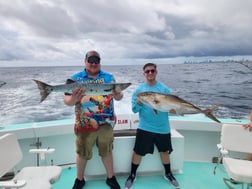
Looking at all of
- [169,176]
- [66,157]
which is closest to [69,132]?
[66,157]

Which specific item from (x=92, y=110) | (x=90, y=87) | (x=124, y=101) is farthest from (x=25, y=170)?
(x=124, y=101)

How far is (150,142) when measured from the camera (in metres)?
2.25

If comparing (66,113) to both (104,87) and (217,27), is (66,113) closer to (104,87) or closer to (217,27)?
(104,87)

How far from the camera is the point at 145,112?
221cm

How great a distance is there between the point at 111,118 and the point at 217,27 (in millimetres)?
10590

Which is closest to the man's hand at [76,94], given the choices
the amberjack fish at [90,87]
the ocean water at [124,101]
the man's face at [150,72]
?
the amberjack fish at [90,87]

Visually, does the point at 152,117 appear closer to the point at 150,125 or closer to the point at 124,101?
the point at 150,125

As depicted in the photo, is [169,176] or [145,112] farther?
[169,176]

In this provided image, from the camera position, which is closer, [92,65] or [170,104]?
[170,104]

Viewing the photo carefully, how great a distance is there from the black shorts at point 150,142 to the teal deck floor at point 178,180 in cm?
41

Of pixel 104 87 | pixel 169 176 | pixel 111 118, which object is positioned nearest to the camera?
pixel 104 87

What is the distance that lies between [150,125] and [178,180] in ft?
2.73

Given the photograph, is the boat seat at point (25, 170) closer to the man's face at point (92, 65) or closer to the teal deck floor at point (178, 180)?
the teal deck floor at point (178, 180)

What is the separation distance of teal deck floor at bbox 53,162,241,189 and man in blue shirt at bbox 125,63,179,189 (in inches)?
5.4
